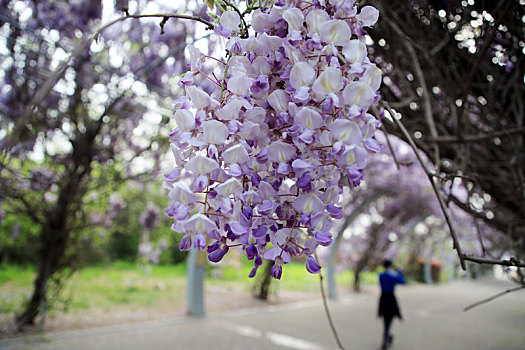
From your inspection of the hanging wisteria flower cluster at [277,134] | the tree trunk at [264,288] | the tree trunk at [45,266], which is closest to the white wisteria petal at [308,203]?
the hanging wisteria flower cluster at [277,134]

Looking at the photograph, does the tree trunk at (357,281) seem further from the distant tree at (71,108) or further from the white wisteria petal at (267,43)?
the white wisteria petal at (267,43)

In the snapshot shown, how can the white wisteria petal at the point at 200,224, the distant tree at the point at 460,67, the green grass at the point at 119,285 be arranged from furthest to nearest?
the green grass at the point at 119,285 → the distant tree at the point at 460,67 → the white wisteria petal at the point at 200,224

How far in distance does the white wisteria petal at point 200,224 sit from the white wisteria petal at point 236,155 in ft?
0.31

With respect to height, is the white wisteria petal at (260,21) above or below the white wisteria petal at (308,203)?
above

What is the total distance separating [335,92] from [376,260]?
44.7ft

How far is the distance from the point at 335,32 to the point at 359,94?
0.39 feet

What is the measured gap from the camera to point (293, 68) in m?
0.58

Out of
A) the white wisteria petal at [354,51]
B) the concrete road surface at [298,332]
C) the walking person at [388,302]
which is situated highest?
the white wisteria petal at [354,51]

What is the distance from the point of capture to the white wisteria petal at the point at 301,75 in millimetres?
575

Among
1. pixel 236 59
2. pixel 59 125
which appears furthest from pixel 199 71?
pixel 59 125

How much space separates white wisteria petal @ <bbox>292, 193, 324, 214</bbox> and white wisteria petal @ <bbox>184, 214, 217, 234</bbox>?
5.6 inches

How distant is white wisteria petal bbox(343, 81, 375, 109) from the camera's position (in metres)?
0.57

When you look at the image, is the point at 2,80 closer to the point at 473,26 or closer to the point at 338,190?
the point at 473,26

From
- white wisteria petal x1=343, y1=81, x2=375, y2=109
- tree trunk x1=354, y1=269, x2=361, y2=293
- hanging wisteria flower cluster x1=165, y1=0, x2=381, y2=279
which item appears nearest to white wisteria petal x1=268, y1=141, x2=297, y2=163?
hanging wisteria flower cluster x1=165, y1=0, x2=381, y2=279
